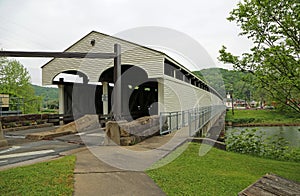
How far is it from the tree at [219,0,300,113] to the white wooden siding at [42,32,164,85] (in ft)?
14.8

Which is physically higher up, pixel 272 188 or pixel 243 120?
pixel 272 188

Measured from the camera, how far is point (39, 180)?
10.7 feet

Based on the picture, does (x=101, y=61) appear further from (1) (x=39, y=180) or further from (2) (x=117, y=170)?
(1) (x=39, y=180)

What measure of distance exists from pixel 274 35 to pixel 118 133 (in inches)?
188

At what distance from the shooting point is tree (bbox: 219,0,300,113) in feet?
16.4

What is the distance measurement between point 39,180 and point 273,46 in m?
5.57

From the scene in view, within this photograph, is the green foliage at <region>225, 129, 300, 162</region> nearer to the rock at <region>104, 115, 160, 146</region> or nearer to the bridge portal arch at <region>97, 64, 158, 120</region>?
the rock at <region>104, 115, 160, 146</region>

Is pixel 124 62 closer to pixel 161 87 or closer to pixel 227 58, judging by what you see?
pixel 161 87

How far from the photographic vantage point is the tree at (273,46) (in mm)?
5012

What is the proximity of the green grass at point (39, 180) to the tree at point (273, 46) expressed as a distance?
185 inches

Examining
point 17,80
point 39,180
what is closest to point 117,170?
point 39,180

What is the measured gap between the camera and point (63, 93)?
45.8ft

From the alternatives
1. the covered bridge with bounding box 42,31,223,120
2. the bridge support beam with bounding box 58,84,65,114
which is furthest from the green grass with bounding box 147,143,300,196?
the bridge support beam with bounding box 58,84,65,114

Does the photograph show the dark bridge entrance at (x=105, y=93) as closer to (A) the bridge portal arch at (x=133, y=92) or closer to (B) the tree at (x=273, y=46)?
(A) the bridge portal arch at (x=133, y=92)
